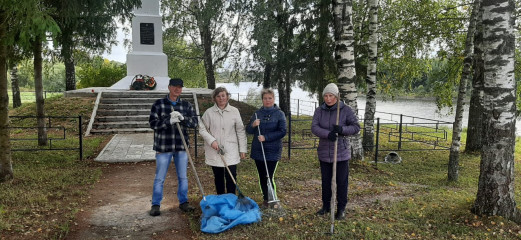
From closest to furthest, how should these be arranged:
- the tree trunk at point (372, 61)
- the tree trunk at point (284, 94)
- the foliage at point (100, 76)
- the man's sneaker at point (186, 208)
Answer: the man's sneaker at point (186, 208)
the tree trunk at point (372, 61)
the tree trunk at point (284, 94)
the foliage at point (100, 76)

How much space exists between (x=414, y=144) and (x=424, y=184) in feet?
18.3

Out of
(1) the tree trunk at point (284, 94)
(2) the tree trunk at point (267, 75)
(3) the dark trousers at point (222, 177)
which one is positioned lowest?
(3) the dark trousers at point (222, 177)

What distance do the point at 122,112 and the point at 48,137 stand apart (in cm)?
273

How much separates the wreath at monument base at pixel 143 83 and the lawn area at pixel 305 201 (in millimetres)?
7047

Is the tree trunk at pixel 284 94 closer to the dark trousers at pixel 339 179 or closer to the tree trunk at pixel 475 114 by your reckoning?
the tree trunk at pixel 475 114

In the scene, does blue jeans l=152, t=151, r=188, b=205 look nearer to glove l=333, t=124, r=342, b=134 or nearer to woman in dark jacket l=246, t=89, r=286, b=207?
woman in dark jacket l=246, t=89, r=286, b=207

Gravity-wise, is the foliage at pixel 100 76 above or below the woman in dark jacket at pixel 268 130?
above

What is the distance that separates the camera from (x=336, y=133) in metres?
4.02

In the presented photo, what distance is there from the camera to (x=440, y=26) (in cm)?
1144

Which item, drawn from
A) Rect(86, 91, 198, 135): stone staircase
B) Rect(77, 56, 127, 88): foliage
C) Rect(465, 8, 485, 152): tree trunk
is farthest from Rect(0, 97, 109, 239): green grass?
Rect(77, 56, 127, 88): foliage

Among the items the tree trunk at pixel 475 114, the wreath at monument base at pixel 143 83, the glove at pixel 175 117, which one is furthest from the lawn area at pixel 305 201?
the wreath at monument base at pixel 143 83

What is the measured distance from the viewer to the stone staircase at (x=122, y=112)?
11.9 meters

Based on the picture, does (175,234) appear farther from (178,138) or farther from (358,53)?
(358,53)

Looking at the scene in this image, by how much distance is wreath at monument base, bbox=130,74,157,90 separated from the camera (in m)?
15.5
